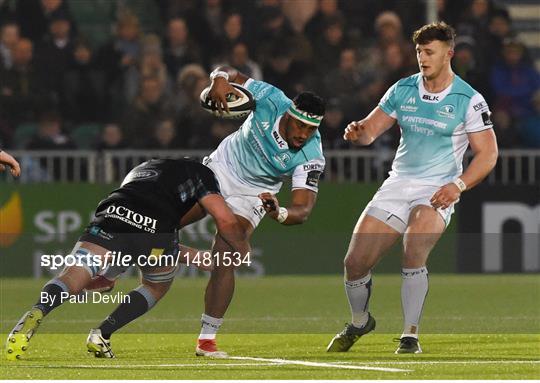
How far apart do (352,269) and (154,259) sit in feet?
5.15

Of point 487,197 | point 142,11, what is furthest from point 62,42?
point 487,197

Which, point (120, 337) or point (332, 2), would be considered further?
point (332, 2)

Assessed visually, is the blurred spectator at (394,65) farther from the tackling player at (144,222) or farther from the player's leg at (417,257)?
the tackling player at (144,222)

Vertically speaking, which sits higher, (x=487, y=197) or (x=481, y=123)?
(x=481, y=123)

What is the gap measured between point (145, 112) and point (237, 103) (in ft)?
30.6

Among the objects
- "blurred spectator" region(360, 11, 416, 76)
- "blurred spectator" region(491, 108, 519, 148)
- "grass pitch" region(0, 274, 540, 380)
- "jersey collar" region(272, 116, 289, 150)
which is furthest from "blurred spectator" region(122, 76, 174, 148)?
"jersey collar" region(272, 116, 289, 150)

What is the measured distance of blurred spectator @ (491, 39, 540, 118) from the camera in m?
21.9

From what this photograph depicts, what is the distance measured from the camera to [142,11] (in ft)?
79.0

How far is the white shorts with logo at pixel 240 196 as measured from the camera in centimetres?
1247

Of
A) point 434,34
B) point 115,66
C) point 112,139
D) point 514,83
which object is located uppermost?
point 434,34

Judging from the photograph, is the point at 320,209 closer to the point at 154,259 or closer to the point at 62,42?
the point at 62,42

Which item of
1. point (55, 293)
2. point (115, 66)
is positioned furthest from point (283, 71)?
point (55, 293)

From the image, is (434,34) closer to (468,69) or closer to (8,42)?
(468,69)

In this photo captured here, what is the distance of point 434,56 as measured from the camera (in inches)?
468
